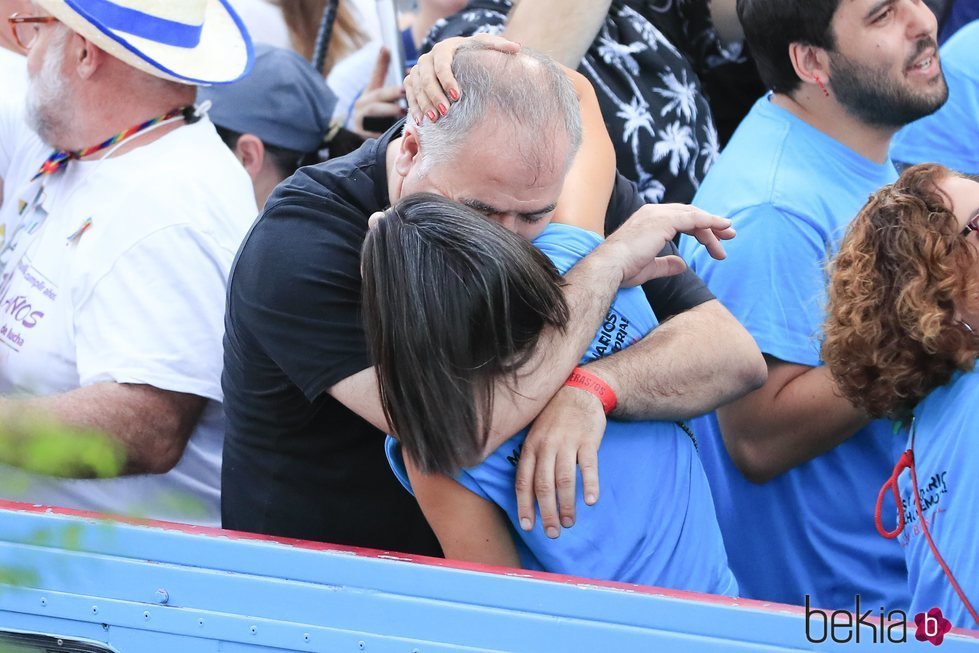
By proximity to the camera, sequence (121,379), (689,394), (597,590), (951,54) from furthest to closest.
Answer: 1. (951,54)
2. (121,379)
3. (689,394)
4. (597,590)

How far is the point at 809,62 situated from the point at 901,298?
97cm

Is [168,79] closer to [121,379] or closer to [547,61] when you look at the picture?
[121,379]

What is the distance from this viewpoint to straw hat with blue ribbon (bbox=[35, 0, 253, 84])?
2432 mm

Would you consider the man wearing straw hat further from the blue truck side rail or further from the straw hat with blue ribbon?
the blue truck side rail

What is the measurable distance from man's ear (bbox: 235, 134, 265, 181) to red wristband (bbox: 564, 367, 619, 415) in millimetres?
1845

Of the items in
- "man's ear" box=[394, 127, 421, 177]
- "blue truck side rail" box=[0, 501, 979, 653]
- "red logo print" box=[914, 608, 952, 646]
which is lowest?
"blue truck side rail" box=[0, 501, 979, 653]

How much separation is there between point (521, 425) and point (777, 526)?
3.09 feet

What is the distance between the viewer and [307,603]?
1.44 meters

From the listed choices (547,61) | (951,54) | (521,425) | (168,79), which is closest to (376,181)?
(547,61)

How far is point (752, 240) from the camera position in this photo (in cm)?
228

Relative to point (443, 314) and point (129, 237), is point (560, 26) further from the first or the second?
point (443, 314)

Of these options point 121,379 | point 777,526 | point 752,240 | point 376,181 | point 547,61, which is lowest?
point 777,526

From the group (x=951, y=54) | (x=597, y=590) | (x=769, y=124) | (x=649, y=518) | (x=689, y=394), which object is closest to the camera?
(x=597, y=590)

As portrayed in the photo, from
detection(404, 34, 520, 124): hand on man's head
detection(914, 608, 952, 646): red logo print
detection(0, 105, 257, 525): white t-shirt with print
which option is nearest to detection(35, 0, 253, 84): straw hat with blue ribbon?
detection(0, 105, 257, 525): white t-shirt with print
